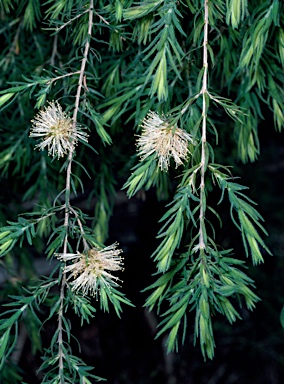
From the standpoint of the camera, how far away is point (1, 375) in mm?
1453

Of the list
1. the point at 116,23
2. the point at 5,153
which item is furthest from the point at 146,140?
the point at 5,153

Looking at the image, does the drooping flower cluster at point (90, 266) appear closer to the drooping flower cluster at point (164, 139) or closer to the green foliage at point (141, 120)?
the green foliage at point (141, 120)

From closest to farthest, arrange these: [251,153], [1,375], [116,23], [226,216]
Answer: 1. [116,23]
2. [251,153]
3. [1,375]
4. [226,216]

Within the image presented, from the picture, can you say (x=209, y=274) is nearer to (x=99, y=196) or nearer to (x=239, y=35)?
(x=239, y=35)

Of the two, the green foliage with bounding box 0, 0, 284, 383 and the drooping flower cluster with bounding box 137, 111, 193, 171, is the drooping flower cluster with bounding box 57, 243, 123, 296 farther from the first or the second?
the drooping flower cluster with bounding box 137, 111, 193, 171

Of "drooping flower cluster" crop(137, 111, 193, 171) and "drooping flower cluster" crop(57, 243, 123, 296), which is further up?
"drooping flower cluster" crop(137, 111, 193, 171)

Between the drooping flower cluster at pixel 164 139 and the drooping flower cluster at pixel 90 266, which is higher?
the drooping flower cluster at pixel 164 139

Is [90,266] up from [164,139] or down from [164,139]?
down

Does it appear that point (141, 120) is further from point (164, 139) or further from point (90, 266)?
point (90, 266)

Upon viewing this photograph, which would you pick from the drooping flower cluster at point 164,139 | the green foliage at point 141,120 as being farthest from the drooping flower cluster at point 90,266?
the drooping flower cluster at point 164,139

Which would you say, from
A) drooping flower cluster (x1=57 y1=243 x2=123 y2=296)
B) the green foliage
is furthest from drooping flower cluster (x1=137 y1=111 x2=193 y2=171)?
drooping flower cluster (x1=57 y1=243 x2=123 y2=296)

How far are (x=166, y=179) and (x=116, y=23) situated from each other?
1.34ft

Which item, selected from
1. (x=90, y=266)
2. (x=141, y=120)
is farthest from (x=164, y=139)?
(x=90, y=266)

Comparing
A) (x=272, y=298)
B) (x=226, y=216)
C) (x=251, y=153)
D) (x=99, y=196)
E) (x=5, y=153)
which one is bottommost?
(x=272, y=298)
